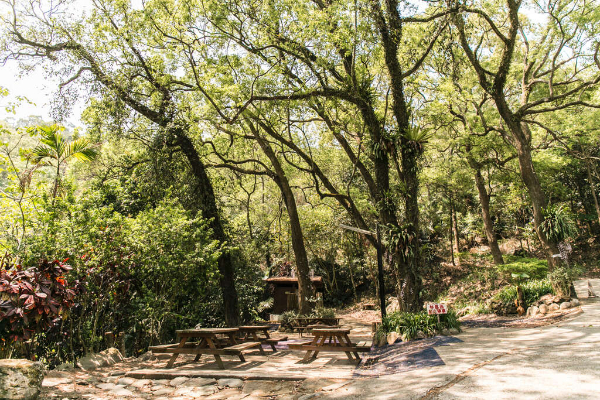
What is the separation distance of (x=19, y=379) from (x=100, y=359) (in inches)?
116

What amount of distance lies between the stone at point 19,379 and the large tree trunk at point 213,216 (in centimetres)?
675

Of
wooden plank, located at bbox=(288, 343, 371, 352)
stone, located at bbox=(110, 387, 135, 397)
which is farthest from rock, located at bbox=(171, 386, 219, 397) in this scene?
wooden plank, located at bbox=(288, 343, 371, 352)

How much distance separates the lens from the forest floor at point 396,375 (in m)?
3.98

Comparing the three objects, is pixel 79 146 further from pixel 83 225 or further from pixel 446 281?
pixel 446 281

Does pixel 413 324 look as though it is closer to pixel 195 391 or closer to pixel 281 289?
pixel 195 391

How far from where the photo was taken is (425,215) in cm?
2333

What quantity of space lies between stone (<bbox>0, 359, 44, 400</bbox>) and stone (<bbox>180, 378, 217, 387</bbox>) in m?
1.85

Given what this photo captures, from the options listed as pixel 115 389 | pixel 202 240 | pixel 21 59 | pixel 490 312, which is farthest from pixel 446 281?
pixel 21 59

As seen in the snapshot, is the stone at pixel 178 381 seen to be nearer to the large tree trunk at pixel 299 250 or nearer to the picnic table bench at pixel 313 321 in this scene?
the picnic table bench at pixel 313 321

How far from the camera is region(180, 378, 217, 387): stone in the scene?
17.7 feet

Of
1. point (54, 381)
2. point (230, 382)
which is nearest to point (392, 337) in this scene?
point (230, 382)

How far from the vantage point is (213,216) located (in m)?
11.4

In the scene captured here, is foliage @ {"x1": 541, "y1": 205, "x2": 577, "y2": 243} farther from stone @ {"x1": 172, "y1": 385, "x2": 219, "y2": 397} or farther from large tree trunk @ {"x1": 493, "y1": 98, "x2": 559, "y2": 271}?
stone @ {"x1": 172, "y1": 385, "x2": 219, "y2": 397}

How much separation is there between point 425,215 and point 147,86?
17.7 meters
